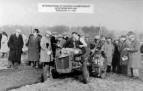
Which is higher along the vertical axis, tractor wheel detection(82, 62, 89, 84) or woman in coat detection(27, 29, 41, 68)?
woman in coat detection(27, 29, 41, 68)

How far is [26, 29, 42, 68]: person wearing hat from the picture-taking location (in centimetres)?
190

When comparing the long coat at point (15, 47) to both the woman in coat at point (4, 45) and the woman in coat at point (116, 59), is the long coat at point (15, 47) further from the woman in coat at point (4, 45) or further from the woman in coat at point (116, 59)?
the woman in coat at point (116, 59)

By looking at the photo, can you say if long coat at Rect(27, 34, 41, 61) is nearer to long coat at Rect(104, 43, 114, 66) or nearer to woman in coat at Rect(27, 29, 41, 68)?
woman in coat at Rect(27, 29, 41, 68)

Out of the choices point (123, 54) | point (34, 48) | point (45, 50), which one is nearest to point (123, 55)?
point (123, 54)

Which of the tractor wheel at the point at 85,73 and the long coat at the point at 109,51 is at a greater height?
the long coat at the point at 109,51


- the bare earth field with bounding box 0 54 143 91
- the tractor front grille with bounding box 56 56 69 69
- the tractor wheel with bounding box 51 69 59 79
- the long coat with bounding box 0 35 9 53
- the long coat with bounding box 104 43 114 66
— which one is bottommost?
the bare earth field with bounding box 0 54 143 91

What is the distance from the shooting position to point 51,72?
75.2 inches

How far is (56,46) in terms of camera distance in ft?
6.32

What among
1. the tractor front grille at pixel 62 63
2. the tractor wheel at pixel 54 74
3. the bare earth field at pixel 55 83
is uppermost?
the tractor front grille at pixel 62 63

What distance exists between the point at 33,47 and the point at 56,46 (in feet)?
0.72

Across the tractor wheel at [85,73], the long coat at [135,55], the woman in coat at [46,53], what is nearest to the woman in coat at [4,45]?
the woman in coat at [46,53]

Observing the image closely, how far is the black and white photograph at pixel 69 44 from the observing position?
189 centimetres

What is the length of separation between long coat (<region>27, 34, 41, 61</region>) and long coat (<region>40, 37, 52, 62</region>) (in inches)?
1.5

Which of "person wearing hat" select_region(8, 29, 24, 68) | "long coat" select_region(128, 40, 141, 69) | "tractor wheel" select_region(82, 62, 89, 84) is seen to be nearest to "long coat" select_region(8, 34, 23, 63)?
"person wearing hat" select_region(8, 29, 24, 68)
